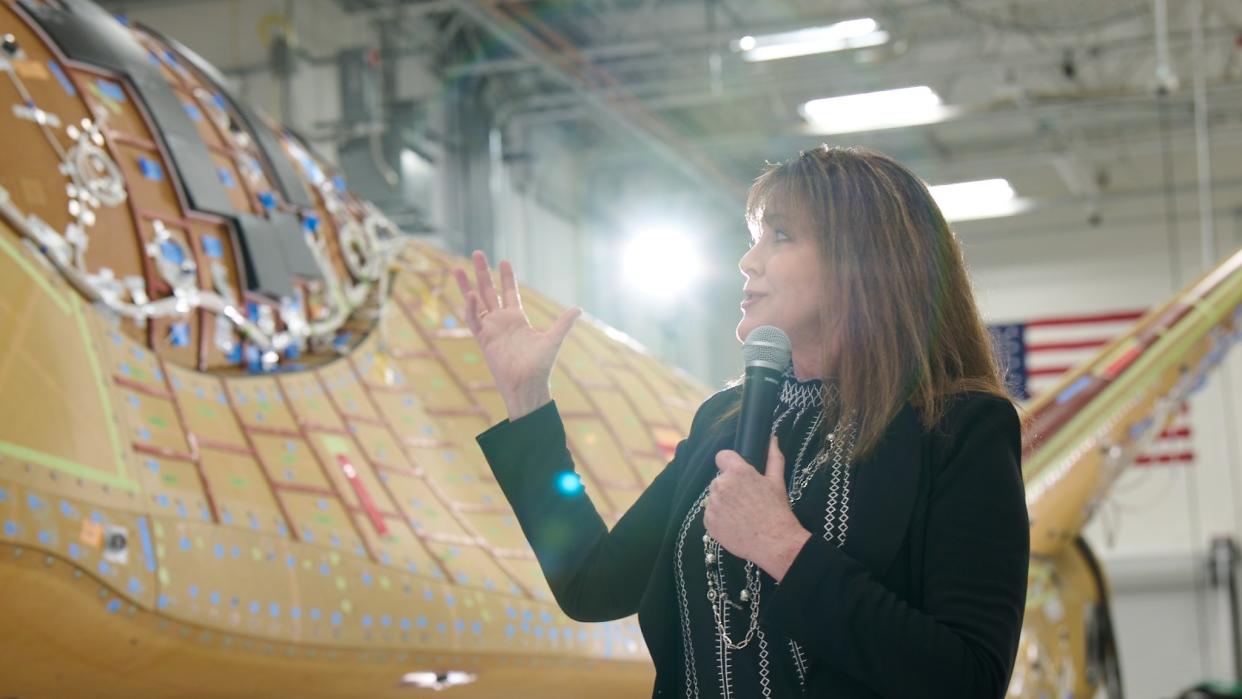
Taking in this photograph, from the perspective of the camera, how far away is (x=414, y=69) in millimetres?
13109

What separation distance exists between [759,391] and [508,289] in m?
0.49

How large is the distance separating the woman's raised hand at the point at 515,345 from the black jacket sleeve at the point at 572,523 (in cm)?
3

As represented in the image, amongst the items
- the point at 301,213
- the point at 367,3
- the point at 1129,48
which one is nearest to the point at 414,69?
the point at 367,3

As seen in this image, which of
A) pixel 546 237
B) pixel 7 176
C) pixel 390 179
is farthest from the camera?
pixel 546 237

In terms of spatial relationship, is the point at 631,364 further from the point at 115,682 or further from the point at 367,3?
the point at 367,3

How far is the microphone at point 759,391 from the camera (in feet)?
5.33

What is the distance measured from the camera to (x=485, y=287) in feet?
6.59

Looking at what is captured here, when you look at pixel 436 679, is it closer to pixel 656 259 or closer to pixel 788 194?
pixel 788 194

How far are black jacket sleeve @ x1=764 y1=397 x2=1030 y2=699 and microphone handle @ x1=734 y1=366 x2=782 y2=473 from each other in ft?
0.47

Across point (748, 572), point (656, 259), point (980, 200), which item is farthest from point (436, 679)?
point (980, 200)

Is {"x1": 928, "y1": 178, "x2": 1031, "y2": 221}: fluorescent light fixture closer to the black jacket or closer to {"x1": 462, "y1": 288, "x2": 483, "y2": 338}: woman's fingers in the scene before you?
{"x1": 462, "y1": 288, "x2": 483, "y2": 338}: woman's fingers

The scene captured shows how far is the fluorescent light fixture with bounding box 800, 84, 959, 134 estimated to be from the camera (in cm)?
1466

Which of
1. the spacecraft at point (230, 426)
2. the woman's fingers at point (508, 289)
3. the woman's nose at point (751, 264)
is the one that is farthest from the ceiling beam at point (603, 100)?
the woman's nose at point (751, 264)

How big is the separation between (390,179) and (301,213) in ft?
25.7
